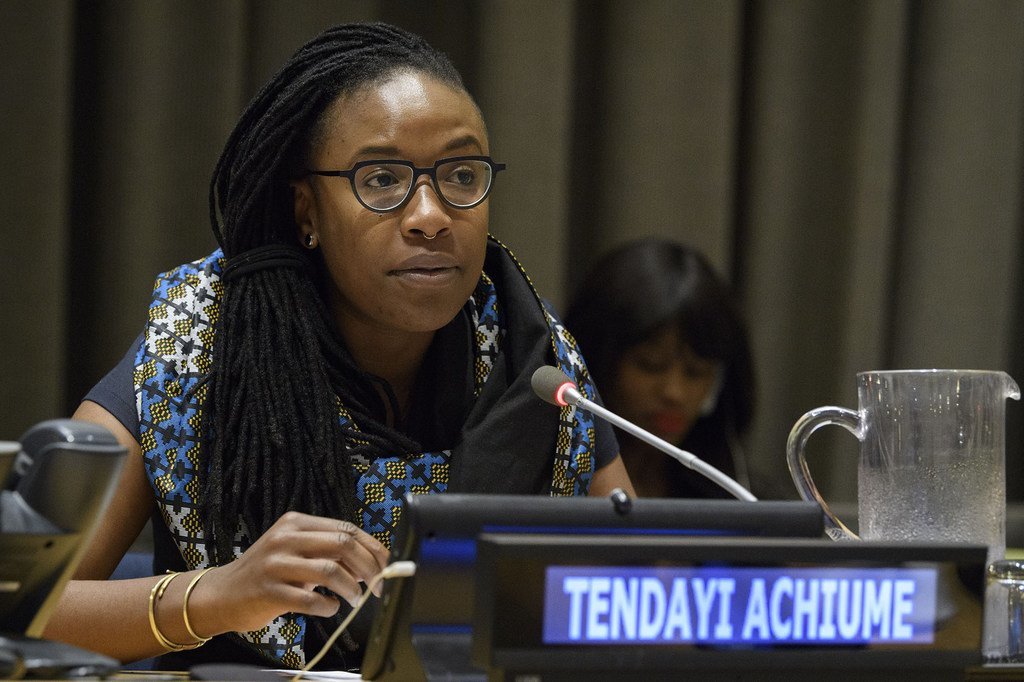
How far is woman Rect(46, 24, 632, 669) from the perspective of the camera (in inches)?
56.8

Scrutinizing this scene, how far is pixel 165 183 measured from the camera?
2375 millimetres

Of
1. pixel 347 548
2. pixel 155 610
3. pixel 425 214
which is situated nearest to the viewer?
pixel 347 548

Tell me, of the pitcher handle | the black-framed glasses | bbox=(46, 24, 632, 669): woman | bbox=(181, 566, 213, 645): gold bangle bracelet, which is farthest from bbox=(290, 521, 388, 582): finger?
the black-framed glasses

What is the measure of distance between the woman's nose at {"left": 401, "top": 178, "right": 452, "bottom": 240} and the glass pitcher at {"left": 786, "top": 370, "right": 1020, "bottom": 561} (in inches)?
21.5

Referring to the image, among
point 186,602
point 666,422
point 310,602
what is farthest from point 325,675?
point 666,422

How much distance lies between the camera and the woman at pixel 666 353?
2498 mm

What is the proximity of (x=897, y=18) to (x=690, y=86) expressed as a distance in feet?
1.64

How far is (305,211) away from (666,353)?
1.12m

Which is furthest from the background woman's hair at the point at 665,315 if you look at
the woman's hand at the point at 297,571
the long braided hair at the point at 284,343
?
the woman's hand at the point at 297,571

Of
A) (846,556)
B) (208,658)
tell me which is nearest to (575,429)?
(208,658)

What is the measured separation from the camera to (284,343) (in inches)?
59.2

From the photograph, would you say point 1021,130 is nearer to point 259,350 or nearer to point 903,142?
point 903,142

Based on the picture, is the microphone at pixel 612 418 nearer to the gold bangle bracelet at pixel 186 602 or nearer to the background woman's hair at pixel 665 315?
the gold bangle bracelet at pixel 186 602

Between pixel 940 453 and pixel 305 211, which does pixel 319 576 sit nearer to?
pixel 940 453
